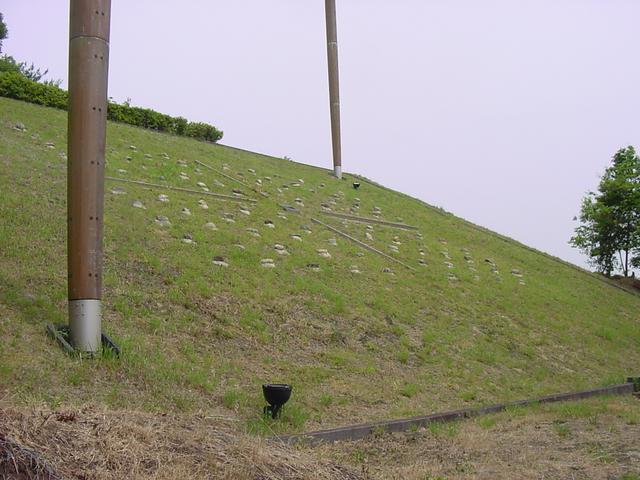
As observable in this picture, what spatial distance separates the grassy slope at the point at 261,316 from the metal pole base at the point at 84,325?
0.18m

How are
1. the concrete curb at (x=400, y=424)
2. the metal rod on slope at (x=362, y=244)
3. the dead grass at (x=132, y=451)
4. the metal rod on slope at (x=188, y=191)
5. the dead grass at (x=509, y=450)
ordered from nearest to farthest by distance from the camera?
the dead grass at (x=132, y=451), the dead grass at (x=509, y=450), the concrete curb at (x=400, y=424), the metal rod on slope at (x=188, y=191), the metal rod on slope at (x=362, y=244)

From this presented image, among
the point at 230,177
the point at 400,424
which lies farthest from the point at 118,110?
the point at 400,424

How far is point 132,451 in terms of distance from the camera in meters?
3.14

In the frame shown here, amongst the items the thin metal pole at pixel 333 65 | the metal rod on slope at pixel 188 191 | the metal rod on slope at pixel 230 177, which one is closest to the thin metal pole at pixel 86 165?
the metal rod on slope at pixel 188 191

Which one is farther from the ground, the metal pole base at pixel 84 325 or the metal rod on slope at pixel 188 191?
the metal rod on slope at pixel 188 191

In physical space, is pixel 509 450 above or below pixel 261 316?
below

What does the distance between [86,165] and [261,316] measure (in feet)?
9.06

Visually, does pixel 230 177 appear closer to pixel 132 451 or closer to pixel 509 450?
pixel 509 450

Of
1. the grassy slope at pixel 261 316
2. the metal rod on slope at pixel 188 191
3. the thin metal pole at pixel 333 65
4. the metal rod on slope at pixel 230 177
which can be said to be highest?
the thin metal pole at pixel 333 65

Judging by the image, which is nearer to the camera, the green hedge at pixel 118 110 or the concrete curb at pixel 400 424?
the concrete curb at pixel 400 424

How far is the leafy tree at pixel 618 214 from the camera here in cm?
2028

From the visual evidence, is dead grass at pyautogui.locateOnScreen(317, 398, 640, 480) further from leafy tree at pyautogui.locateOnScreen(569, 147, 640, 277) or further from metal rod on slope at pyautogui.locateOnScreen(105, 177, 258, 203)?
leafy tree at pyautogui.locateOnScreen(569, 147, 640, 277)

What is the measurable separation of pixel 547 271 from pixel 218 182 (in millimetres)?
7685

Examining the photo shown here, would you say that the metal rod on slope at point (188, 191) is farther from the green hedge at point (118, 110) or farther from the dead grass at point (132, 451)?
the dead grass at point (132, 451)
